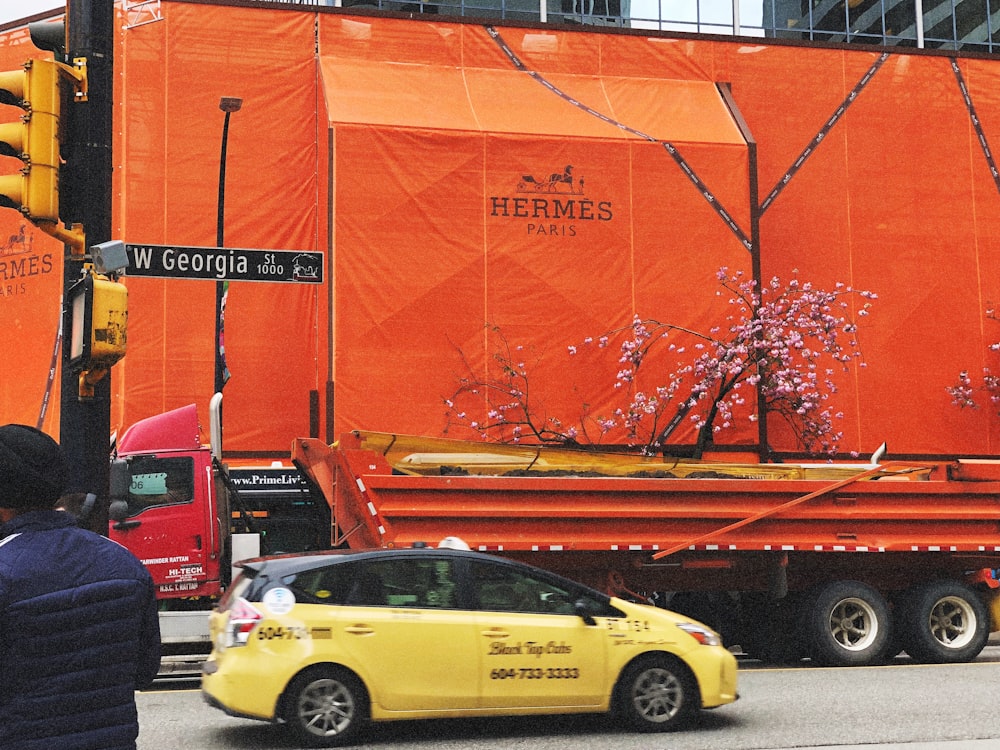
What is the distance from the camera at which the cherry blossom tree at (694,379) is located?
25.8 meters

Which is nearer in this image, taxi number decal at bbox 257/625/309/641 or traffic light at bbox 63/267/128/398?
traffic light at bbox 63/267/128/398

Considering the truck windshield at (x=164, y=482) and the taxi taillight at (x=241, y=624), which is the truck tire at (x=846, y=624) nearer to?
the truck windshield at (x=164, y=482)

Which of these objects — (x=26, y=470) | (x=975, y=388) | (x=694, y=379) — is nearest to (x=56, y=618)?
(x=26, y=470)

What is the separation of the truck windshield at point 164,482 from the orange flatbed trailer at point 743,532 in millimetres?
1244

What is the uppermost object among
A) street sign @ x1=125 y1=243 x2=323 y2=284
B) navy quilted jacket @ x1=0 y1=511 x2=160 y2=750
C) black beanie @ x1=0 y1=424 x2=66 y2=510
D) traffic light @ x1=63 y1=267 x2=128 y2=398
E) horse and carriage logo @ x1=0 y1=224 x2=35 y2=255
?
horse and carriage logo @ x1=0 y1=224 x2=35 y2=255

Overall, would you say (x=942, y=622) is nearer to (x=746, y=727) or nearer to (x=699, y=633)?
(x=746, y=727)

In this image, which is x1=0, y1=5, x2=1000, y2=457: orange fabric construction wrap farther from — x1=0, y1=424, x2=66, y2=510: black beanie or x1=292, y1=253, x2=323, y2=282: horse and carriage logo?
Result: x1=0, y1=424, x2=66, y2=510: black beanie

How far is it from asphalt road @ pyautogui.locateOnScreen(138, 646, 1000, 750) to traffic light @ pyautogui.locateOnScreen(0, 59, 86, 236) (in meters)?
3.91

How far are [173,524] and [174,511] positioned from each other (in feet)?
0.48

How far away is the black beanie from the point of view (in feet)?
11.4

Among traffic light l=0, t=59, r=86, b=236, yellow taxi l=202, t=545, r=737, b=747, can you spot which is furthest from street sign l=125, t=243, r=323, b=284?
yellow taxi l=202, t=545, r=737, b=747

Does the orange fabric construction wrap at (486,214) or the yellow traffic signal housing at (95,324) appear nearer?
the yellow traffic signal housing at (95,324)

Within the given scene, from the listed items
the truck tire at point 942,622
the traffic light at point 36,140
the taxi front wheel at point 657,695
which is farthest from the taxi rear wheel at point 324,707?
the truck tire at point 942,622

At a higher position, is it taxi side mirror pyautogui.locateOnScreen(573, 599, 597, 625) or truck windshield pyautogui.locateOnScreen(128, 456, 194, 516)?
truck windshield pyautogui.locateOnScreen(128, 456, 194, 516)
